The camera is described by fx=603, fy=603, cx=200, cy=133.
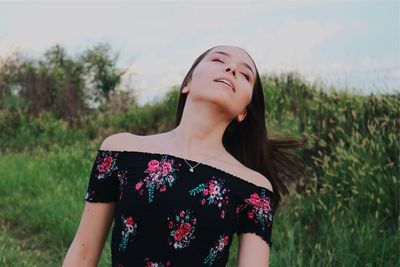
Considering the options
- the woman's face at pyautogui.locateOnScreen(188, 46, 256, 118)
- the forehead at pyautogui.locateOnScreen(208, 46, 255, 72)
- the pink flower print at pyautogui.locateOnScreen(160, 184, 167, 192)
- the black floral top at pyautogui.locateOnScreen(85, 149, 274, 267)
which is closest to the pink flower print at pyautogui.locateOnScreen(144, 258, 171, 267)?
the black floral top at pyautogui.locateOnScreen(85, 149, 274, 267)

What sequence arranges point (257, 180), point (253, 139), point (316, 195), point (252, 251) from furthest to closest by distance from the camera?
point (316, 195) → point (253, 139) → point (257, 180) → point (252, 251)

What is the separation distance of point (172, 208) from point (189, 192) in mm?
83

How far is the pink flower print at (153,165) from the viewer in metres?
2.08

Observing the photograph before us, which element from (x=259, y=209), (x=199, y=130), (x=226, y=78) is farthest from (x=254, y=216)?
(x=226, y=78)

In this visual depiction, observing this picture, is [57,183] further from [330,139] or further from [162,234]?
[162,234]

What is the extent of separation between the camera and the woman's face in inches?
84.4

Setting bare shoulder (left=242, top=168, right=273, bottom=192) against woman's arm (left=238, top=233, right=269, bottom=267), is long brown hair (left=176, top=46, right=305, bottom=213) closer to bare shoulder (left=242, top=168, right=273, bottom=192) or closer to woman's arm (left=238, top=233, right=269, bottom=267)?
bare shoulder (left=242, top=168, right=273, bottom=192)

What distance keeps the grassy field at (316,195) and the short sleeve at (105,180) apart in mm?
1715

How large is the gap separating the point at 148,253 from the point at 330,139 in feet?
12.6

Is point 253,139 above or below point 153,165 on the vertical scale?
above

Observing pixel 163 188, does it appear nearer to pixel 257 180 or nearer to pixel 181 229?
pixel 181 229

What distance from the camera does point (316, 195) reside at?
4781 mm

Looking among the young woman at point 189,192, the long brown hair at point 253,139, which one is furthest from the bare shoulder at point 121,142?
the long brown hair at point 253,139

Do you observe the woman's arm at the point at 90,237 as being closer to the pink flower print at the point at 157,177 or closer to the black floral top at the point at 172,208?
the black floral top at the point at 172,208
